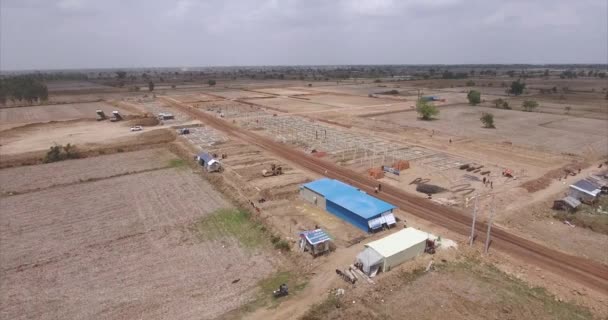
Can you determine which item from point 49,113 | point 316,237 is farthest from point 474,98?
point 49,113

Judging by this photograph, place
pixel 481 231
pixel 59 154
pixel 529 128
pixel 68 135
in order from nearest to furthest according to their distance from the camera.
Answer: pixel 481 231 < pixel 59 154 < pixel 68 135 < pixel 529 128

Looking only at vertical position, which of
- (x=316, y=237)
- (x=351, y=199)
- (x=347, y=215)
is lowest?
(x=316, y=237)

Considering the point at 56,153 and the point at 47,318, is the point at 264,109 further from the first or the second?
the point at 47,318

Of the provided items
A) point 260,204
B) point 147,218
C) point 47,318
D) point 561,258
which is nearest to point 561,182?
point 561,258

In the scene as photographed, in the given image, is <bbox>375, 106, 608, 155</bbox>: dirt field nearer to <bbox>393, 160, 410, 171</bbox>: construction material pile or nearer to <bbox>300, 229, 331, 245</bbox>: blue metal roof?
<bbox>393, 160, 410, 171</bbox>: construction material pile

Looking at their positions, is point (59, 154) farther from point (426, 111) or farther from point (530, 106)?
point (530, 106)

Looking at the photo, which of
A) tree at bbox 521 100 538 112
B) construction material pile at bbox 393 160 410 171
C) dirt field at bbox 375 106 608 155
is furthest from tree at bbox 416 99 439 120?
construction material pile at bbox 393 160 410 171
